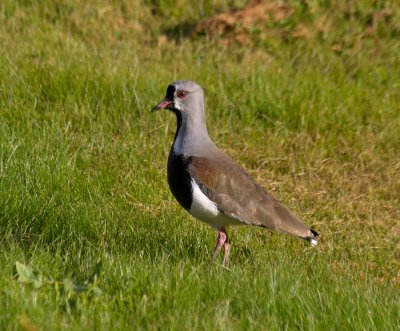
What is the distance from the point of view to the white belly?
6.22 meters

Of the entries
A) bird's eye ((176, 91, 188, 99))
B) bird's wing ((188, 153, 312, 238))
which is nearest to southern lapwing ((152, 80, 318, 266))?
bird's wing ((188, 153, 312, 238))

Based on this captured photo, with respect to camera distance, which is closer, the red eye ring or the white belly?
the white belly

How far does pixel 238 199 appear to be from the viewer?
6.34m

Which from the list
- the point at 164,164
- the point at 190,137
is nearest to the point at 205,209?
the point at 190,137

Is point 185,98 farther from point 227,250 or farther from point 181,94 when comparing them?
point 227,250

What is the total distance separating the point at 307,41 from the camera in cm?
972

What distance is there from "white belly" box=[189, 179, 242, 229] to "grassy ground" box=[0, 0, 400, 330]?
29 cm

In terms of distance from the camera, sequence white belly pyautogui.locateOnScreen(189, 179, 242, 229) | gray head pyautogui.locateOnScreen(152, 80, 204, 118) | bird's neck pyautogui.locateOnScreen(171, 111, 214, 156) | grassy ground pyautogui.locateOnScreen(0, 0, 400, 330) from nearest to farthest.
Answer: grassy ground pyautogui.locateOnScreen(0, 0, 400, 330) < white belly pyautogui.locateOnScreen(189, 179, 242, 229) < bird's neck pyautogui.locateOnScreen(171, 111, 214, 156) < gray head pyautogui.locateOnScreen(152, 80, 204, 118)

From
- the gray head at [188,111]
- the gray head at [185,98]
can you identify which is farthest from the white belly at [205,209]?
the gray head at [185,98]

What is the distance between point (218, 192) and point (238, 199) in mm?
148

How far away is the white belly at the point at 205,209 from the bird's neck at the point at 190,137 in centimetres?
31

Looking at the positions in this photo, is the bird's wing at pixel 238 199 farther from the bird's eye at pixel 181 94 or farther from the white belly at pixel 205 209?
the bird's eye at pixel 181 94

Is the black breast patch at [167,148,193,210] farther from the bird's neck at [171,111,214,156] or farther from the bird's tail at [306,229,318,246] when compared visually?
the bird's tail at [306,229,318,246]

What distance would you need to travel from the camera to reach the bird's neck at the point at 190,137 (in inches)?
255
